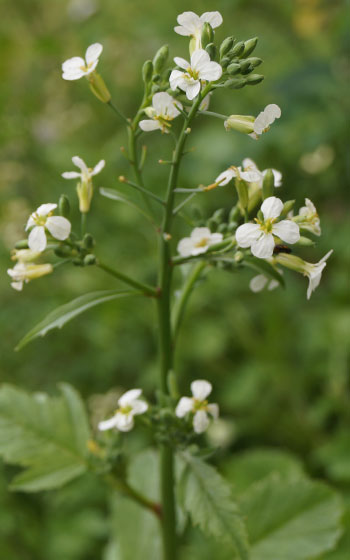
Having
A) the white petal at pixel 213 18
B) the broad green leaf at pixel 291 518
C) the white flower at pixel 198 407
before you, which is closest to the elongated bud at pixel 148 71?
the white petal at pixel 213 18

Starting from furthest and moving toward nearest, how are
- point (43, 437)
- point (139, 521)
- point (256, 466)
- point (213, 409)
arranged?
point (256, 466) → point (139, 521) → point (43, 437) → point (213, 409)

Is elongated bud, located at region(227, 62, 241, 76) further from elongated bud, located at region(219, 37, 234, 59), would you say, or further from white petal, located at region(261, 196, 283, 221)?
white petal, located at region(261, 196, 283, 221)

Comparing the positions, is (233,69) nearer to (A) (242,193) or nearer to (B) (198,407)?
(A) (242,193)

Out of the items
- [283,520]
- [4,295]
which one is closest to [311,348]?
[283,520]

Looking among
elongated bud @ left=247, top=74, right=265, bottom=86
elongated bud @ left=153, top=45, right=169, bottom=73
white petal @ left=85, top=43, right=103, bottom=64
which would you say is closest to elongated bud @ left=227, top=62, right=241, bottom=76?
elongated bud @ left=247, top=74, right=265, bottom=86

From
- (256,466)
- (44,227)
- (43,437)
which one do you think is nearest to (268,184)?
(44,227)

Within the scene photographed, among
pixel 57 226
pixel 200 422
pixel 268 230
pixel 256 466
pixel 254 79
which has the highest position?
pixel 254 79
